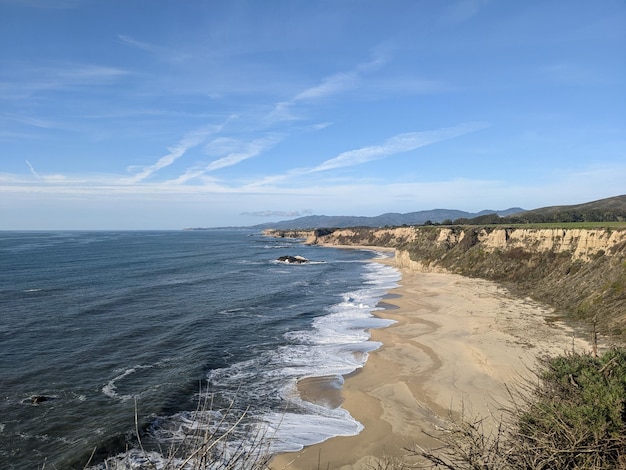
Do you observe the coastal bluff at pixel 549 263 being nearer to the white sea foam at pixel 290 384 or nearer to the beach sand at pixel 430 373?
the beach sand at pixel 430 373

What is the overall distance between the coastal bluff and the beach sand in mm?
2515

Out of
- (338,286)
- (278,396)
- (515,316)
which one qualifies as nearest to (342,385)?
(278,396)

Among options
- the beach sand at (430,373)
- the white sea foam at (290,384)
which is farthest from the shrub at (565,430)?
the white sea foam at (290,384)

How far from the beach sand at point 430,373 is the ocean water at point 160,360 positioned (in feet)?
3.09

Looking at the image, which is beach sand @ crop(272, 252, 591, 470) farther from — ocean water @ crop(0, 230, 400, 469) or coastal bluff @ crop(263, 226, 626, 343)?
coastal bluff @ crop(263, 226, 626, 343)

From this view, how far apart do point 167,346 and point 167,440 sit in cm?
1210

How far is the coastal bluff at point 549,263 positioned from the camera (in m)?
30.2

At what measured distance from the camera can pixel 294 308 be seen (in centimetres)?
3931

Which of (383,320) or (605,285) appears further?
(383,320)

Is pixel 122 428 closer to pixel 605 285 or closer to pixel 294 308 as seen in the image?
pixel 294 308

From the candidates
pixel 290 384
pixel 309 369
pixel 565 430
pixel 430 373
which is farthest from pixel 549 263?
pixel 565 430

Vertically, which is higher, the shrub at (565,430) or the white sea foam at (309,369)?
the shrub at (565,430)

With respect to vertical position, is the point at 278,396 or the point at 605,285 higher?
the point at 605,285

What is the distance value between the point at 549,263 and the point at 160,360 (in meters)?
41.1
